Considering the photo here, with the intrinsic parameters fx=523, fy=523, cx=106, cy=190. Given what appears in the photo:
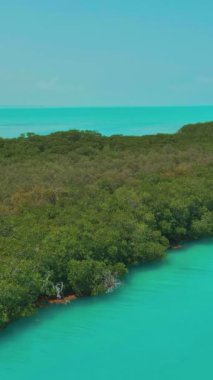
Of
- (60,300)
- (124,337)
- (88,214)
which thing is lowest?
(124,337)

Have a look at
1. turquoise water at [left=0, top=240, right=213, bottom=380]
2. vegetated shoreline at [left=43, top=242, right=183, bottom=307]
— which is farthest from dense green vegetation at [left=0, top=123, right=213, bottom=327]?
turquoise water at [left=0, top=240, right=213, bottom=380]

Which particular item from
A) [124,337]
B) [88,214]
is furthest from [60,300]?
[88,214]

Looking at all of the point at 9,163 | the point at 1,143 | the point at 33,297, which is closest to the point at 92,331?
the point at 33,297

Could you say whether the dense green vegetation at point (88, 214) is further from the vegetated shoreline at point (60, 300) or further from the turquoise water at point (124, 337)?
the turquoise water at point (124, 337)

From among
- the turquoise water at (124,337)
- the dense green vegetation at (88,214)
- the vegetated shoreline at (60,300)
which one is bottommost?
the turquoise water at (124,337)

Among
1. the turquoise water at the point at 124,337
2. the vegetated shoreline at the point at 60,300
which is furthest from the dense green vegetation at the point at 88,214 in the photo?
the turquoise water at the point at 124,337

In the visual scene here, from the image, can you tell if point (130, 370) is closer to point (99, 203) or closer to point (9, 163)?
point (99, 203)

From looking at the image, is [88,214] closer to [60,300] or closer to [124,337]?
[60,300]
